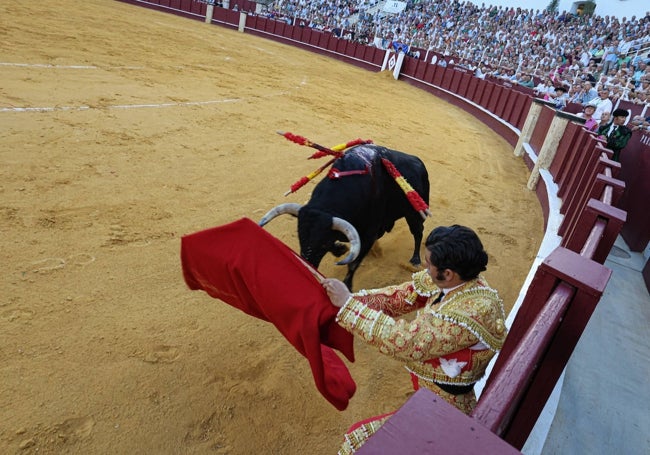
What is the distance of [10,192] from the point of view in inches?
156

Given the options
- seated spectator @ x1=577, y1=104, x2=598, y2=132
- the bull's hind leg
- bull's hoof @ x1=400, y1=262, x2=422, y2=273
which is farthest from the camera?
seated spectator @ x1=577, y1=104, x2=598, y2=132

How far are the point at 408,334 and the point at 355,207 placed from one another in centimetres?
196

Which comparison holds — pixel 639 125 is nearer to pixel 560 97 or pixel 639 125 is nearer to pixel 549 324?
pixel 560 97

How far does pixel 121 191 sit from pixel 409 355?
376cm

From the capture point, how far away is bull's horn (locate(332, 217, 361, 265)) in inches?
117

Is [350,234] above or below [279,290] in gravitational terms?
below

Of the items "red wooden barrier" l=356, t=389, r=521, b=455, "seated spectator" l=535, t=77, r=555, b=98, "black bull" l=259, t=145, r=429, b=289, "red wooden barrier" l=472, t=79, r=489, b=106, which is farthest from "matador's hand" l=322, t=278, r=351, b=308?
"red wooden barrier" l=472, t=79, r=489, b=106

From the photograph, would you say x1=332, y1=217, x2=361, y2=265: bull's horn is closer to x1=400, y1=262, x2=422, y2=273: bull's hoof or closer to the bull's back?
the bull's back

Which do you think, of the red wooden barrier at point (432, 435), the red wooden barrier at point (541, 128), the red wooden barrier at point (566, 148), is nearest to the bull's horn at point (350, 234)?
the red wooden barrier at point (432, 435)

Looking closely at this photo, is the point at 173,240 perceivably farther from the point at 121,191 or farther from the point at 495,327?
the point at 495,327

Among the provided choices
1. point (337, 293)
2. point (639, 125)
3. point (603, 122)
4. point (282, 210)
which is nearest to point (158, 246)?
point (282, 210)

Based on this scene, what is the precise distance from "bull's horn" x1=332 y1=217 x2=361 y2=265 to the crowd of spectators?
810cm

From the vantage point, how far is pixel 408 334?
1502 mm

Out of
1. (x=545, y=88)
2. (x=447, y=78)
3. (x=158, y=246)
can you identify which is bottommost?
(x=158, y=246)
